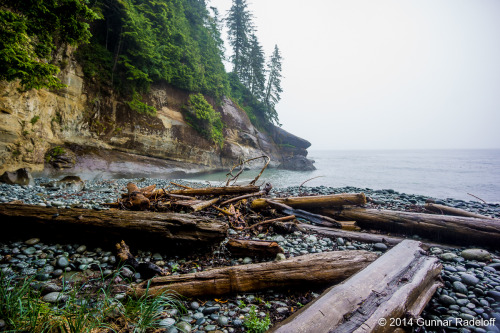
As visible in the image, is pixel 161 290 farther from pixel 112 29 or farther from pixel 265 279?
pixel 112 29

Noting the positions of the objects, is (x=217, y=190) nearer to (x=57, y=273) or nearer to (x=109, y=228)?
(x=109, y=228)

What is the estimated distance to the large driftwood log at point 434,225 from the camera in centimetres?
353

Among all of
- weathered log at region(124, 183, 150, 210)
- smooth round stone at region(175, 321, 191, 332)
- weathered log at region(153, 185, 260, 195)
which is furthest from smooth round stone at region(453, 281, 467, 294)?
weathered log at region(124, 183, 150, 210)

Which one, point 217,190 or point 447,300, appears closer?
point 447,300

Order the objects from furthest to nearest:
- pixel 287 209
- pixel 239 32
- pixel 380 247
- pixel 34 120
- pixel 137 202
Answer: pixel 239 32 < pixel 34 120 < pixel 287 209 < pixel 137 202 < pixel 380 247

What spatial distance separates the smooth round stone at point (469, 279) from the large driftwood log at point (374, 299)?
1.49 feet

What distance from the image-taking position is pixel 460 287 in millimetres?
2297

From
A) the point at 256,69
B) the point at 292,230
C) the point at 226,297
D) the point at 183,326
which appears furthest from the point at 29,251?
the point at 256,69

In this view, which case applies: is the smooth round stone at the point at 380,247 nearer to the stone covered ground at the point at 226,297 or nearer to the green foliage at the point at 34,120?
the stone covered ground at the point at 226,297

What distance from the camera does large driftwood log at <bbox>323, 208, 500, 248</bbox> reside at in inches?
139

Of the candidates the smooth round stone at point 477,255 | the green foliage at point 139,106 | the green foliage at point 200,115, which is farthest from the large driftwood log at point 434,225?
the green foliage at point 200,115

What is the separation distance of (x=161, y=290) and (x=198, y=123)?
58.2ft

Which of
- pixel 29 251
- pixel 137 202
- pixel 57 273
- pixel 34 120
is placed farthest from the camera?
pixel 34 120

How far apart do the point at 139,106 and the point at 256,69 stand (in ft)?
81.7
